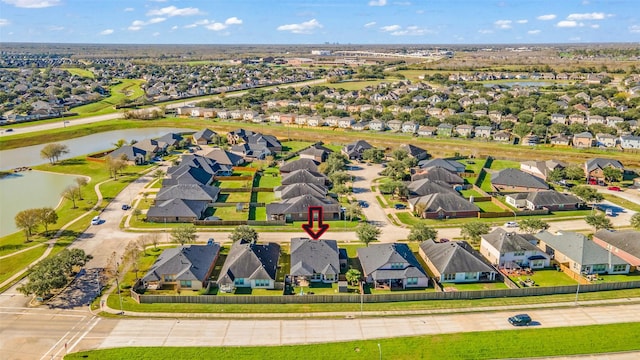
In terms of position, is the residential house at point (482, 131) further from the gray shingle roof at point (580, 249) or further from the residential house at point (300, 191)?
the gray shingle roof at point (580, 249)

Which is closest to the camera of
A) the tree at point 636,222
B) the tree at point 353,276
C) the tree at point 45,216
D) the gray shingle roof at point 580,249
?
the tree at point 353,276

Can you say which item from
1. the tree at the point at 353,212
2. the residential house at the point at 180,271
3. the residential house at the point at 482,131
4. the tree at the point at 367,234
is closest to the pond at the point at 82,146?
the residential house at the point at 180,271

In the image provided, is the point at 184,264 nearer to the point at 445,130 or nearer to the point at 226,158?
the point at 226,158

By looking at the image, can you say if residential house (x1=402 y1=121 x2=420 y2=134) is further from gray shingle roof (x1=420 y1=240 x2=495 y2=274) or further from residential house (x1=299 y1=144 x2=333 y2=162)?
gray shingle roof (x1=420 y1=240 x2=495 y2=274)

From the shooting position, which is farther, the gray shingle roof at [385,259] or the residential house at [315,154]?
the residential house at [315,154]

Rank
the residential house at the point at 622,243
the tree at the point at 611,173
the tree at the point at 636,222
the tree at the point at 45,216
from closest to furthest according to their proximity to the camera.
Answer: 1. the residential house at the point at 622,243
2. the tree at the point at 45,216
3. the tree at the point at 636,222
4. the tree at the point at 611,173

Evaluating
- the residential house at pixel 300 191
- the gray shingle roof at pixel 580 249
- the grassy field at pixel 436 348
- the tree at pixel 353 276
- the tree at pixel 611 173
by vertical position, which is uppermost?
the tree at pixel 611 173

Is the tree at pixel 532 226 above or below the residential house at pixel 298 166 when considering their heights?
below

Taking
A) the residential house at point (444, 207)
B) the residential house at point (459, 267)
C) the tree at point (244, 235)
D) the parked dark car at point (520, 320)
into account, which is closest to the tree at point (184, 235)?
the tree at point (244, 235)

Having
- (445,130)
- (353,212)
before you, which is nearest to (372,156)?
(353,212)
